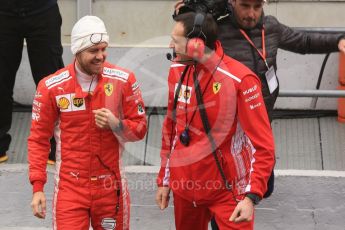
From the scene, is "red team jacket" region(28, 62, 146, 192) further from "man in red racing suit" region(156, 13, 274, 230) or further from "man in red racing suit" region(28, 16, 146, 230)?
"man in red racing suit" region(156, 13, 274, 230)

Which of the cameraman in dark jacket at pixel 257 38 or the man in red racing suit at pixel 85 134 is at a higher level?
the cameraman in dark jacket at pixel 257 38

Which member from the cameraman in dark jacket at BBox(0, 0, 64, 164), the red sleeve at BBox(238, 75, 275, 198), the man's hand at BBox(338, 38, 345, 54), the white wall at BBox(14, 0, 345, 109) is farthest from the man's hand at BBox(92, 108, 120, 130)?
the white wall at BBox(14, 0, 345, 109)

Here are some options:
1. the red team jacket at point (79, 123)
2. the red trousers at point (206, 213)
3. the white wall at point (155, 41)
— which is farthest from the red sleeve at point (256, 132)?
the white wall at point (155, 41)

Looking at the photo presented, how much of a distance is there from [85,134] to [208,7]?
1065 millimetres

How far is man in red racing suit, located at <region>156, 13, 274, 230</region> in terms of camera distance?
4832 mm

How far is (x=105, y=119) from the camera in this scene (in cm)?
503

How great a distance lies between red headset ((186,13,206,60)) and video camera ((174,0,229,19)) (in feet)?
1.27

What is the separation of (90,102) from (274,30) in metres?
1.36

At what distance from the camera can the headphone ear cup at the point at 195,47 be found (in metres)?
4.80

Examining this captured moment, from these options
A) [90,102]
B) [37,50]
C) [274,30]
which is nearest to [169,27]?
[37,50]

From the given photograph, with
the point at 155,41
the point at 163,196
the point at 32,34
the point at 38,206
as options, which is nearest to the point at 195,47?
the point at 163,196

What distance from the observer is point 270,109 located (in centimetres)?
580

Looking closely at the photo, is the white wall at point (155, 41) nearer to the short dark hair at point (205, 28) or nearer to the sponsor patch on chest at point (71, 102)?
the sponsor patch on chest at point (71, 102)

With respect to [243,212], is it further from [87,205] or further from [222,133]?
[87,205]
